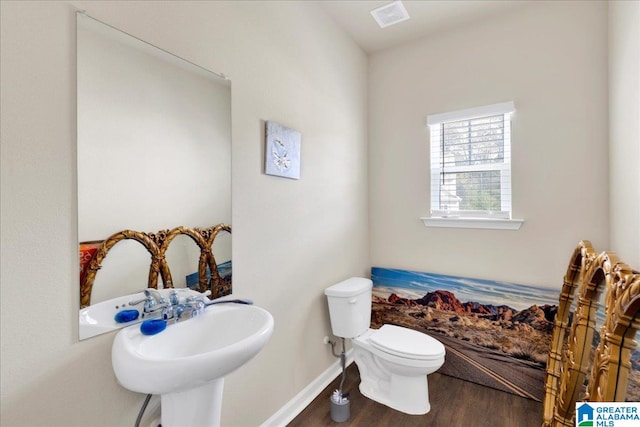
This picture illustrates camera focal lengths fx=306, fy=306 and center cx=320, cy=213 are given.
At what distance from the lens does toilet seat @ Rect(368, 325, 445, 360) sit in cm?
186

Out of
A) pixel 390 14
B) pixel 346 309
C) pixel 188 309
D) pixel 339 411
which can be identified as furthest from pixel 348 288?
pixel 390 14

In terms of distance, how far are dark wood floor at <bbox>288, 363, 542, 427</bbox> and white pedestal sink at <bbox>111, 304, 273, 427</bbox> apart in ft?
3.31

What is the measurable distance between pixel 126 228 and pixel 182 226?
0.77 ft

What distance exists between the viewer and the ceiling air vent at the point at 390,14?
218 cm

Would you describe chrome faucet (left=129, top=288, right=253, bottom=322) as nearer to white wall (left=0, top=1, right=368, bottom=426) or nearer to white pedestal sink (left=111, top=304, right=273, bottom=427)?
white pedestal sink (left=111, top=304, right=273, bottom=427)

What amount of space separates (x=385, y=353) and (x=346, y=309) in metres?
0.38

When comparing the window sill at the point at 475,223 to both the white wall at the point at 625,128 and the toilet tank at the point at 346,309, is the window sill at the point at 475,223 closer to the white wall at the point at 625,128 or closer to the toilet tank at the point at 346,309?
the white wall at the point at 625,128

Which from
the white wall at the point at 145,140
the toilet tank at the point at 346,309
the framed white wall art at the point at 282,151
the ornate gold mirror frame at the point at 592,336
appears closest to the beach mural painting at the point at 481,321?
the ornate gold mirror frame at the point at 592,336

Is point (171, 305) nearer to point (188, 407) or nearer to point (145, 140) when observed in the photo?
point (188, 407)

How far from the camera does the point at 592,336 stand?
140cm

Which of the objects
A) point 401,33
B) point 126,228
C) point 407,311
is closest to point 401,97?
point 401,33

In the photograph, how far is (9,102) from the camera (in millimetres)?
858
